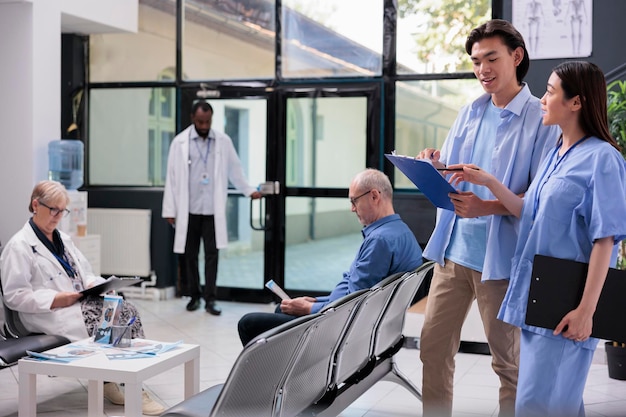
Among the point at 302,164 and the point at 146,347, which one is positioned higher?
the point at 302,164

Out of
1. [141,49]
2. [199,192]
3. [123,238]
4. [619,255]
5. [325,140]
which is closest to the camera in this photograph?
[619,255]

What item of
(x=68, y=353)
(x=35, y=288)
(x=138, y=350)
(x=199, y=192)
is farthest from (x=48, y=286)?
(x=199, y=192)

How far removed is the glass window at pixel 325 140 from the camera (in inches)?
291

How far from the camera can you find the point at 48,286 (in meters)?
4.35

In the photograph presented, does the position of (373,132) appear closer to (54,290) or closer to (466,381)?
(466,381)

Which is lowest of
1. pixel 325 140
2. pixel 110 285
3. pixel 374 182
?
pixel 110 285

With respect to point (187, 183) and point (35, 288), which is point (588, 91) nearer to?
point (35, 288)

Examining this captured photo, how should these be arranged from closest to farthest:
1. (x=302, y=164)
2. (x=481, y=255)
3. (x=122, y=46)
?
(x=481, y=255), (x=302, y=164), (x=122, y=46)

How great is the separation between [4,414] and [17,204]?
8.96 ft

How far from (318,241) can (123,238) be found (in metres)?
1.87

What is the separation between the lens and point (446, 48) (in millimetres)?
7141

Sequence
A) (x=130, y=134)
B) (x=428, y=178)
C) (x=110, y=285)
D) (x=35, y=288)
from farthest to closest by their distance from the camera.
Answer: (x=130, y=134)
(x=35, y=288)
(x=110, y=285)
(x=428, y=178)

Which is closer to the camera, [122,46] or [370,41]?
[370,41]

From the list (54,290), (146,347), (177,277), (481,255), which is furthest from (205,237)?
(481,255)
